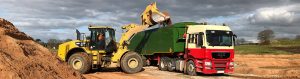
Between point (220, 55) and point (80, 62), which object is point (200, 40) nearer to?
point (220, 55)

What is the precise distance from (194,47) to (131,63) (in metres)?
3.32

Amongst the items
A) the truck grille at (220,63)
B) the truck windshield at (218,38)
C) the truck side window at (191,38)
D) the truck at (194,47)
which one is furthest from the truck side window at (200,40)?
the truck grille at (220,63)

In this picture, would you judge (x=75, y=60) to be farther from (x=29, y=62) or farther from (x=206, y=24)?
(x=29, y=62)

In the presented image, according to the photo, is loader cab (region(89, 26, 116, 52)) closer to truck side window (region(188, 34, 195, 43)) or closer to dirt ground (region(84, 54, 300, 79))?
dirt ground (region(84, 54, 300, 79))

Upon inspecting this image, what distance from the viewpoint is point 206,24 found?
883 inches

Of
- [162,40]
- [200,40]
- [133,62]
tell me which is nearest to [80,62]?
[133,62]

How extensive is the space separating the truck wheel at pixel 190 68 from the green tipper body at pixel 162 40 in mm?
1134

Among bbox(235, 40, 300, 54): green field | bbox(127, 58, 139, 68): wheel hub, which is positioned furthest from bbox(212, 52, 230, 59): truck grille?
bbox(235, 40, 300, 54): green field

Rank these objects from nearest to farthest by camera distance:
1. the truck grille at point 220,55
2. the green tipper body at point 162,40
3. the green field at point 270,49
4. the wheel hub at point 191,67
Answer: the truck grille at point 220,55
the wheel hub at point 191,67
the green tipper body at point 162,40
the green field at point 270,49

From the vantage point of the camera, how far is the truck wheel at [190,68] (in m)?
21.9

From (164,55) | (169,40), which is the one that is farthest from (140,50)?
(169,40)

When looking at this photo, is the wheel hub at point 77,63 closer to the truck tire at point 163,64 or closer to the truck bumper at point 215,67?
the truck tire at point 163,64

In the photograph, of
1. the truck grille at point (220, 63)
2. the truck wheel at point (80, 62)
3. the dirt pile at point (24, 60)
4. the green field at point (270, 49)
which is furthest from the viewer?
the green field at point (270, 49)

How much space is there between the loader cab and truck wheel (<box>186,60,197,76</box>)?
12.9 feet
